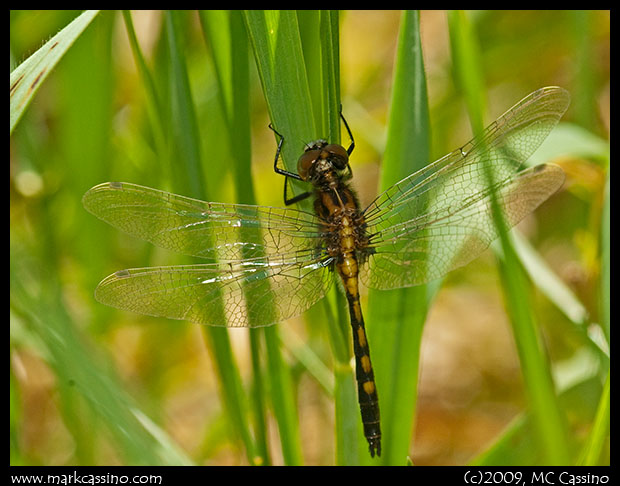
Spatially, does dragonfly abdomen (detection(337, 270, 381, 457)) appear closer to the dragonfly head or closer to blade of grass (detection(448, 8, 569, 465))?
the dragonfly head

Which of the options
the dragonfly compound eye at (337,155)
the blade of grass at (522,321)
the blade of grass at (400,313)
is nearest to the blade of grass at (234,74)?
the dragonfly compound eye at (337,155)

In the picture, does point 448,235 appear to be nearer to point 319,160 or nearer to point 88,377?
point 319,160

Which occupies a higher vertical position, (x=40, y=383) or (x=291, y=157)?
(x=40, y=383)

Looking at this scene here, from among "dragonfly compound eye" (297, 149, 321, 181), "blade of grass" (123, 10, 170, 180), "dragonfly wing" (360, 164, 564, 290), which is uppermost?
"blade of grass" (123, 10, 170, 180)

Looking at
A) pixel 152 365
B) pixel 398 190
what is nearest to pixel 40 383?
pixel 152 365

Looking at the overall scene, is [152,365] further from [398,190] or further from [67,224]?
[398,190]

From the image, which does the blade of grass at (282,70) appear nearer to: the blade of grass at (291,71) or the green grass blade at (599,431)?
the blade of grass at (291,71)

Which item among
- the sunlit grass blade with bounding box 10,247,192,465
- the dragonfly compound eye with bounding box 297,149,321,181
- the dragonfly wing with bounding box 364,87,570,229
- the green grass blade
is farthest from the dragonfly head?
the green grass blade
